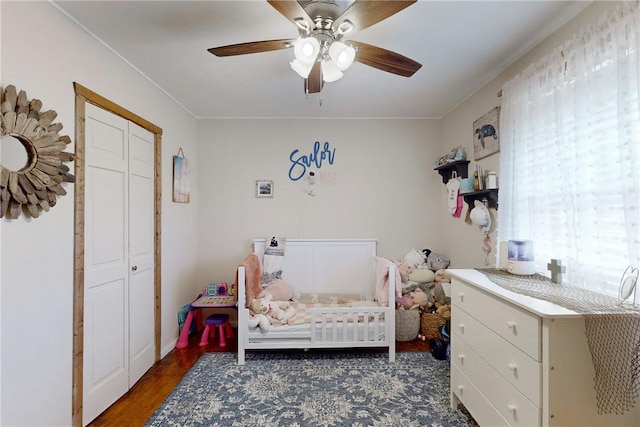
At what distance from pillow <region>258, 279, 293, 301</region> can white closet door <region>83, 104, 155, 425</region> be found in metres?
1.06

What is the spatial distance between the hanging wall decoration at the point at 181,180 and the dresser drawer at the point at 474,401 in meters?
2.79

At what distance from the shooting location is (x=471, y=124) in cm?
262

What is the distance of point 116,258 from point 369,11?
2182mm

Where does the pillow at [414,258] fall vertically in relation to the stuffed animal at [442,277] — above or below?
above

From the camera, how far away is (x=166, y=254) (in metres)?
2.61

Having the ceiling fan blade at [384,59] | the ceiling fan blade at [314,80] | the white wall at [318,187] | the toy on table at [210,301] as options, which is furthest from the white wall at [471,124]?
the toy on table at [210,301]

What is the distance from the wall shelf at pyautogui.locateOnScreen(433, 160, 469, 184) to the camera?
272 centimetres

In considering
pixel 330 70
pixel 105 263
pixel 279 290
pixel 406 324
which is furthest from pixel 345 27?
pixel 406 324

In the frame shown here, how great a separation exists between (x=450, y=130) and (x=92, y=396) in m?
3.80

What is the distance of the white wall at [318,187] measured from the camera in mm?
3283

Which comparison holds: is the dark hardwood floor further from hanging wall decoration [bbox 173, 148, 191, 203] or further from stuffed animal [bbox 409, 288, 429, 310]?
hanging wall decoration [bbox 173, 148, 191, 203]

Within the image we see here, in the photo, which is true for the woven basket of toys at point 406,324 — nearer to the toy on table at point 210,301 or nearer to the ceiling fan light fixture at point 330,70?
the toy on table at point 210,301

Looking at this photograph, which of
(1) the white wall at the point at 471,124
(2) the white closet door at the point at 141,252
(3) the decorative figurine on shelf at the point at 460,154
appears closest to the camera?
(1) the white wall at the point at 471,124

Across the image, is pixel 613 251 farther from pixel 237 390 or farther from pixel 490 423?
pixel 237 390
